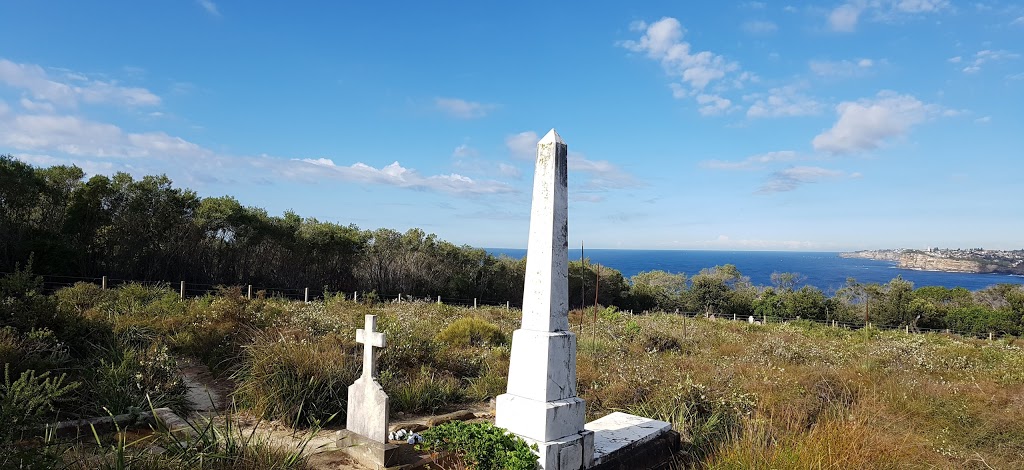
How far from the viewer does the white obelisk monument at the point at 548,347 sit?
429 cm

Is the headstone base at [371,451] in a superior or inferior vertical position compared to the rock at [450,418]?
superior

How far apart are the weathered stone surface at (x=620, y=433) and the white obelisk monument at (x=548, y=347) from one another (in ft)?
1.00

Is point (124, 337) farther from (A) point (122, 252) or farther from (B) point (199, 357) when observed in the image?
(A) point (122, 252)

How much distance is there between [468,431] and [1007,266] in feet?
789

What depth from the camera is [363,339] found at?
5.31 m

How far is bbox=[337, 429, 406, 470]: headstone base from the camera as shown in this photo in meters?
4.58

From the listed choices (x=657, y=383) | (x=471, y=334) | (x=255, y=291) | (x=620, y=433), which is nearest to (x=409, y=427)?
(x=620, y=433)

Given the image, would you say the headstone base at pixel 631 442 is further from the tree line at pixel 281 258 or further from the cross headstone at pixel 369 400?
the tree line at pixel 281 258

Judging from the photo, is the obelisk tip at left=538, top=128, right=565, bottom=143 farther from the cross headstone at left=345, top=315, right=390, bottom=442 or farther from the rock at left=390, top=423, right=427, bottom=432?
the rock at left=390, top=423, right=427, bottom=432

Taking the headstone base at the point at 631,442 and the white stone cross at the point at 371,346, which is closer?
the headstone base at the point at 631,442

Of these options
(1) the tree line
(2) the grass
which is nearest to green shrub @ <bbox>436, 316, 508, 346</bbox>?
(2) the grass

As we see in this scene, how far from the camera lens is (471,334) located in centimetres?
1224

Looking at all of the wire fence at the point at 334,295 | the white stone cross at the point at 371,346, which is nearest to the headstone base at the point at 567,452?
the white stone cross at the point at 371,346

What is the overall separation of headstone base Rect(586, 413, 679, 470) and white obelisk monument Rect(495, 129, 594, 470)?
1.09ft
